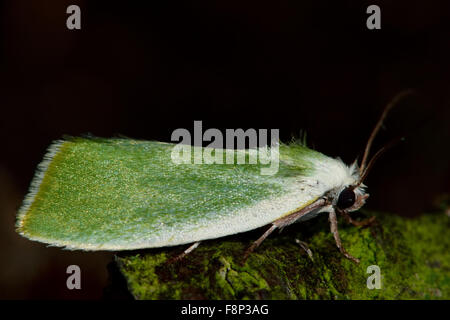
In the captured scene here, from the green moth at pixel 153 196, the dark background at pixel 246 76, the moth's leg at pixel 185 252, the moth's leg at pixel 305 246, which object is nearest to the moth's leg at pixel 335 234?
the green moth at pixel 153 196

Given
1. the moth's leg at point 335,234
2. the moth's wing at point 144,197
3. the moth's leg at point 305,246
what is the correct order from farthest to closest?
the moth's leg at point 335,234 < the moth's leg at point 305,246 < the moth's wing at point 144,197

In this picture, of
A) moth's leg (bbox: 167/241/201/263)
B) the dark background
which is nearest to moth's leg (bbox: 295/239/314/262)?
moth's leg (bbox: 167/241/201/263)

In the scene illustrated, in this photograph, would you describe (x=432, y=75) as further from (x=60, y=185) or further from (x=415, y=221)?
(x=60, y=185)

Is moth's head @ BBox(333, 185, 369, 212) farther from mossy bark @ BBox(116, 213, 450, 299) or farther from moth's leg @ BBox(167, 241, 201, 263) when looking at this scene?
moth's leg @ BBox(167, 241, 201, 263)

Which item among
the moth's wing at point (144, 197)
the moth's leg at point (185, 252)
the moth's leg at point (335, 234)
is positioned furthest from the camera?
the moth's leg at point (335, 234)

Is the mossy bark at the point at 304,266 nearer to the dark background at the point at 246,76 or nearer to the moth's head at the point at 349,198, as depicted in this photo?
the moth's head at the point at 349,198

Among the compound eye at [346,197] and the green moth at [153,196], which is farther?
the compound eye at [346,197]
